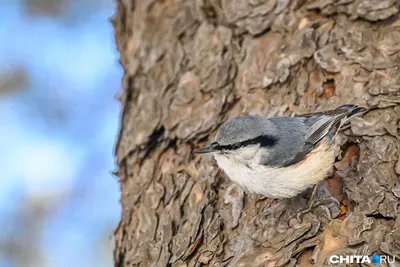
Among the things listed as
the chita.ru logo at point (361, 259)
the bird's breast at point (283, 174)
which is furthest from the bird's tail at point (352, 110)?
the chita.ru logo at point (361, 259)

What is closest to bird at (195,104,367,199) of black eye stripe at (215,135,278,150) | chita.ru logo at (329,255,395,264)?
black eye stripe at (215,135,278,150)

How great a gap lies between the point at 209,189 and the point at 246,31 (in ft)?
3.68

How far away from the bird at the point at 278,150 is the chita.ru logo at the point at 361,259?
593mm

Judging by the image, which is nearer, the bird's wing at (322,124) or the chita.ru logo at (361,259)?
the chita.ru logo at (361,259)

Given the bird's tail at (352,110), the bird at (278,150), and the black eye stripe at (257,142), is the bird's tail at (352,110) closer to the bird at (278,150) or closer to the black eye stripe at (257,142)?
the bird at (278,150)

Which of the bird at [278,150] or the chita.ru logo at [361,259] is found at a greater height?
the bird at [278,150]

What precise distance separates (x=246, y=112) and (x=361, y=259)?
1307 millimetres

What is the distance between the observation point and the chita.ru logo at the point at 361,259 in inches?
89.0

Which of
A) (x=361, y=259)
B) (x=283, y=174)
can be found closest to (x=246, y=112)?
(x=283, y=174)

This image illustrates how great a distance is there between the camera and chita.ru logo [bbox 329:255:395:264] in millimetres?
2260

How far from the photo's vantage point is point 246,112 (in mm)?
3381

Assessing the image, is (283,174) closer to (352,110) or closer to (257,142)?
(257,142)

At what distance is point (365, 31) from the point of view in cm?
330

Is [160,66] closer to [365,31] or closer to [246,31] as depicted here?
[246,31]
